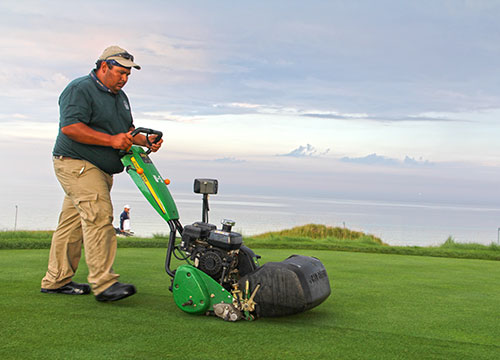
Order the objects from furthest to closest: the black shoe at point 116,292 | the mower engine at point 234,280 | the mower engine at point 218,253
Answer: the black shoe at point 116,292 < the mower engine at point 218,253 < the mower engine at point 234,280

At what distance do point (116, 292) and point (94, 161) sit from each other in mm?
1145

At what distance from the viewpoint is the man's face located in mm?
4996

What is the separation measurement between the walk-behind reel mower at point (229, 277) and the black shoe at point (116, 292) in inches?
14.4

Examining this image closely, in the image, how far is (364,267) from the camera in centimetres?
Result: 777

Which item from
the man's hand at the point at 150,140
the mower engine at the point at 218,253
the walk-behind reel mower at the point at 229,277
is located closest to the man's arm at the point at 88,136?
the walk-behind reel mower at the point at 229,277

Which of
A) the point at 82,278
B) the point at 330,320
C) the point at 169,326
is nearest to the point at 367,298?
the point at 330,320

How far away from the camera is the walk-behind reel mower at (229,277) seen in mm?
4207

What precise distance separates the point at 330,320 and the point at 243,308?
0.68 metres

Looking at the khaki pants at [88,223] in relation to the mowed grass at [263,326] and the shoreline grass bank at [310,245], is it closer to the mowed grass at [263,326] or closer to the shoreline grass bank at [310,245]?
the mowed grass at [263,326]

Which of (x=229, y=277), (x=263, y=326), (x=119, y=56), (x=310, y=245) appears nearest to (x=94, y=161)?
(x=119, y=56)

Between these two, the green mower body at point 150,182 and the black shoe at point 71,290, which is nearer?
the green mower body at point 150,182

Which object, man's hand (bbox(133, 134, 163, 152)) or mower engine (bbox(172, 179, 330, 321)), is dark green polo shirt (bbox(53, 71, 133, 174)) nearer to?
man's hand (bbox(133, 134, 163, 152))

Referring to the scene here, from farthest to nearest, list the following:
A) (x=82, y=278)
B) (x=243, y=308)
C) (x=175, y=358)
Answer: (x=82, y=278), (x=243, y=308), (x=175, y=358)

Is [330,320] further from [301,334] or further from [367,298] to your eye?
[367,298]
